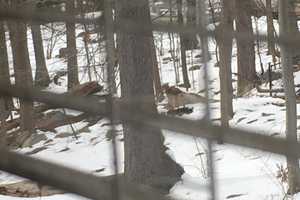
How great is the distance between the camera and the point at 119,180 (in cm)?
128

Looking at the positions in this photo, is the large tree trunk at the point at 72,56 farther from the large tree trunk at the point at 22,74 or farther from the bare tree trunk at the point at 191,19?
the bare tree trunk at the point at 191,19

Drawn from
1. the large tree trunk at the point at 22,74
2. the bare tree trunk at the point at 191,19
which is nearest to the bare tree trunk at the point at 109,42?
the bare tree trunk at the point at 191,19

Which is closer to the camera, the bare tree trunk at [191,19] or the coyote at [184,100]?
the bare tree trunk at [191,19]

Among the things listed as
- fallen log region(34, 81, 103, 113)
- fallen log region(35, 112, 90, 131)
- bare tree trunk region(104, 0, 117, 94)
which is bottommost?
fallen log region(35, 112, 90, 131)

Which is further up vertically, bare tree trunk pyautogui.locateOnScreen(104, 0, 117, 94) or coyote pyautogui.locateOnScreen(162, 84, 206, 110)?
bare tree trunk pyautogui.locateOnScreen(104, 0, 117, 94)

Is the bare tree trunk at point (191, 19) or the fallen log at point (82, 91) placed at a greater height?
the bare tree trunk at point (191, 19)

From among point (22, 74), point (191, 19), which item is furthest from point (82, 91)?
point (22, 74)

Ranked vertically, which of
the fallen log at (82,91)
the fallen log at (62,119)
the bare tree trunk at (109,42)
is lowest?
the fallen log at (62,119)

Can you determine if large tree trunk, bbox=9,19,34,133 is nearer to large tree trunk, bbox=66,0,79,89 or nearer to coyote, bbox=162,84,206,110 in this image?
large tree trunk, bbox=66,0,79,89

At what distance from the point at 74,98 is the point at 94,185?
17 cm

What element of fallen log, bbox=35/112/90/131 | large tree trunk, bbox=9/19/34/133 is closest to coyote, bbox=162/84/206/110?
fallen log, bbox=35/112/90/131

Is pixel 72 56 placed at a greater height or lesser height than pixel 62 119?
greater

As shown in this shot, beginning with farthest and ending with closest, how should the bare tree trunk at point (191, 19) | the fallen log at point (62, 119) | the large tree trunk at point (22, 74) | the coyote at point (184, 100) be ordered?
1. the large tree trunk at point (22, 74)
2. the fallen log at point (62, 119)
3. the coyote at point (184, 100)
4. the bare tree trunk at point (191, 19)

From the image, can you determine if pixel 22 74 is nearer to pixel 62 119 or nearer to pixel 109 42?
pixel 62 119
